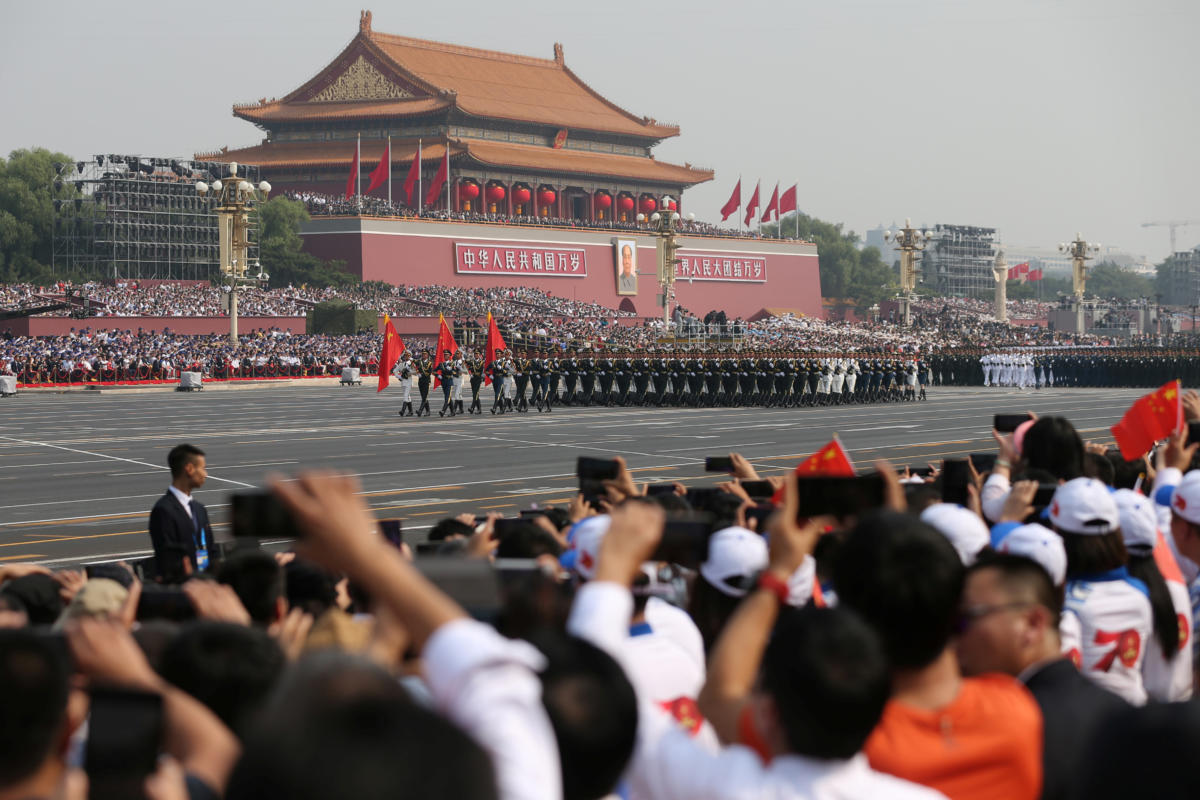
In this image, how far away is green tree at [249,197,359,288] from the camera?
7219 cm

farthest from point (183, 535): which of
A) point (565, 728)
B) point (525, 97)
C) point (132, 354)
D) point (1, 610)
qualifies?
point (525, 97)

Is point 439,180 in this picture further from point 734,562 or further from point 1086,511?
point 734,562

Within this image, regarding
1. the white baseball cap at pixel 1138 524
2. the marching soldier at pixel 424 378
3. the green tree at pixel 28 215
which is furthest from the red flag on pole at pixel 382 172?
the white baseball cap at pixel 1138 524

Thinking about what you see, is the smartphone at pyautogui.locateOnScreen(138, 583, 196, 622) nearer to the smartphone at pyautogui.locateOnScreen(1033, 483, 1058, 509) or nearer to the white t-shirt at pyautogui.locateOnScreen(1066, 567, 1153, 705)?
the white t-shirt at pyautogui.locateOnScreen(1066, 567, 1153, 705)

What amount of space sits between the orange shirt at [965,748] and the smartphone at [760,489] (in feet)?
11.6

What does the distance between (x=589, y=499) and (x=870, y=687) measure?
4.04 m

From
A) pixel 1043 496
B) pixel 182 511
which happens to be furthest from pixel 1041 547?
pixel 182 511

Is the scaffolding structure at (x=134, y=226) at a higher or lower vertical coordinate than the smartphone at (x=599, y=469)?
higher

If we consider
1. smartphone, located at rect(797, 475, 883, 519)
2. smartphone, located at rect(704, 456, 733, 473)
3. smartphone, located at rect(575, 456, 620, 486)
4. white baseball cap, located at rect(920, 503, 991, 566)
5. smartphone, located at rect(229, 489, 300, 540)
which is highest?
smartphone, located at rect(229, 489, 300, 540)

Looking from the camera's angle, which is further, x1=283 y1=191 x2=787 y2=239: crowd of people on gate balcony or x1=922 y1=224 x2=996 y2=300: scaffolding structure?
x1=922 y1=224 x2=996 y2=300: scaffolding structure

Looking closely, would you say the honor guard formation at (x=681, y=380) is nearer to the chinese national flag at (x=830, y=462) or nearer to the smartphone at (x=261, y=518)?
the chinese national flag at (x=830, y=462)

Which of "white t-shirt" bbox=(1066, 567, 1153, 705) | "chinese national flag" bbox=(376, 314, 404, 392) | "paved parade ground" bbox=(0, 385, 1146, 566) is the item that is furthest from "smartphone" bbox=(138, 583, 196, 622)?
"chinese national flag" bbox=(376, 314, 404, 392)

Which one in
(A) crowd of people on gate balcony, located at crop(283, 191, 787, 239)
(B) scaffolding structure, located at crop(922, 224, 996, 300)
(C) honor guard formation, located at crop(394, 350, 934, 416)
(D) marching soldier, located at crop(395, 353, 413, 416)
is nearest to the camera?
(D) marching soldier, located at crop(395, 353, 413, 416)

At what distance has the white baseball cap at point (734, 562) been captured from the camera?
388 cm
